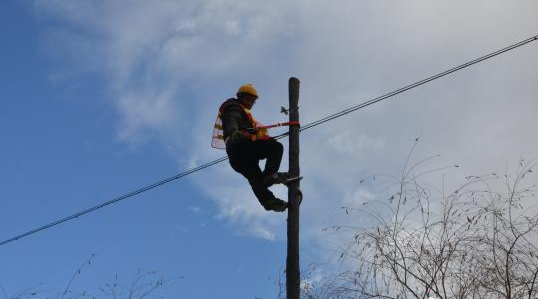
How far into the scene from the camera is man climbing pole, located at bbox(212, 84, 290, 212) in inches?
199

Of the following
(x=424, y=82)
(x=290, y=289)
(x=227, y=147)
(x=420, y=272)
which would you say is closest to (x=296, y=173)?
(x=227, y=147)

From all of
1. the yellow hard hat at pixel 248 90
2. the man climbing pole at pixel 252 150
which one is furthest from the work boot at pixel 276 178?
the yellow hard hat at pixel 248 90

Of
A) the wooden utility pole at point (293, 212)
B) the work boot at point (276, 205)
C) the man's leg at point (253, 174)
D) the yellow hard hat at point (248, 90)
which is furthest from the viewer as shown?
the yellow hard hat at point (248, 90)

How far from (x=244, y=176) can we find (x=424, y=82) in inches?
79.3

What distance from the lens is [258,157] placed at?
5227 millimetres

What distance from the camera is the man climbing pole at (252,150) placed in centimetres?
506

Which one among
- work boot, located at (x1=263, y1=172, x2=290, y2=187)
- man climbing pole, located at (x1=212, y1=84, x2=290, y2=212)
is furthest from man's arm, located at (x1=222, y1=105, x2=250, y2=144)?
work boot, located at (x1=263, y1=172, x2=290, y2=187)

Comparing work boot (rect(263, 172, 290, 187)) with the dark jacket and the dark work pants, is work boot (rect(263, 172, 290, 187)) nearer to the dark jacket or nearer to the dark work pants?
the dark work pants

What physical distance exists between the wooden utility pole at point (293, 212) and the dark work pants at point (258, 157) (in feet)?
0.49

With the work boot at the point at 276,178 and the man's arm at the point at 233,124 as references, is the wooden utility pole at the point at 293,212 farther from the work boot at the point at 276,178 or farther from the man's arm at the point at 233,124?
the man's arm at the point at 233,124

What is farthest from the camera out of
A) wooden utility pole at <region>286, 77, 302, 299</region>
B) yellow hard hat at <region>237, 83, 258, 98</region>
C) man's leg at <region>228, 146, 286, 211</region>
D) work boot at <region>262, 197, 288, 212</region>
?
yellow hard hat at <region>237, 83, 258, 98</region>

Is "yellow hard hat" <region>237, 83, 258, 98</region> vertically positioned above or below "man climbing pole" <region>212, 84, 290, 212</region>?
above

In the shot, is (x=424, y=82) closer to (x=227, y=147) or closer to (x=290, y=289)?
(x=227, y=147)

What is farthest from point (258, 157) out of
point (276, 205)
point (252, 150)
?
point (276, 205)
